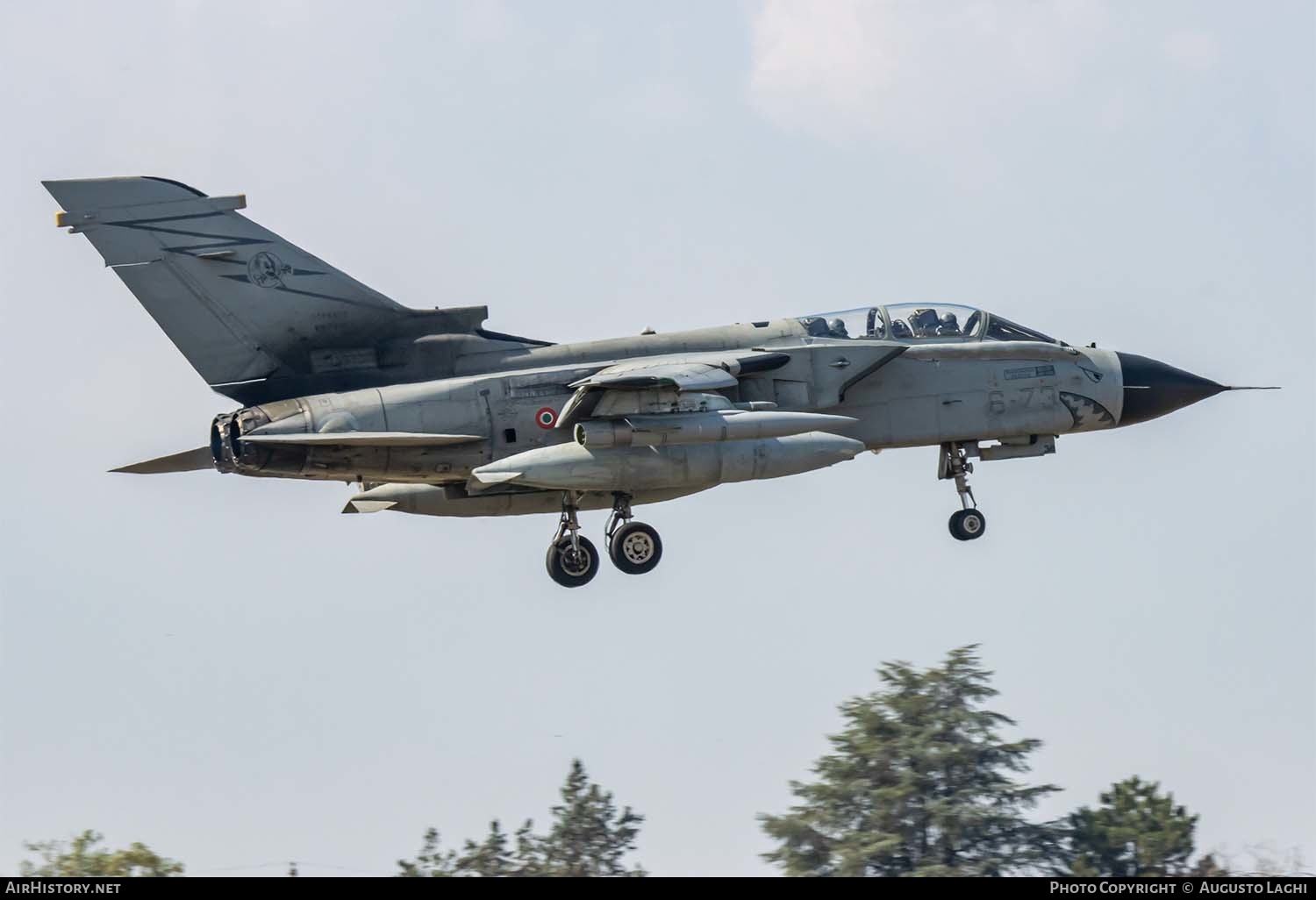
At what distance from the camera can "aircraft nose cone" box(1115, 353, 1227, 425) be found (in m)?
24.8

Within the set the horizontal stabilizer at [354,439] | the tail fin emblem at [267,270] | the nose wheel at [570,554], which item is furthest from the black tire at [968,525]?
the tail fin emblem at [267,270]

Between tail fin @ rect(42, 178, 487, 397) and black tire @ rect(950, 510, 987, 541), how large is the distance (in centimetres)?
660

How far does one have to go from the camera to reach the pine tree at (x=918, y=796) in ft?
92.2

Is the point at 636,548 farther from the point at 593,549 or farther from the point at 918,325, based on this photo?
the point at 918,325

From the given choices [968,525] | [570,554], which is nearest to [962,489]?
[968,525]

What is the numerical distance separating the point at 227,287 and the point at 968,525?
9.05 metres

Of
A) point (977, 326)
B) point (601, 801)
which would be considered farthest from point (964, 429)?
point (601, 801)

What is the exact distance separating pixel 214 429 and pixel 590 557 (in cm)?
433

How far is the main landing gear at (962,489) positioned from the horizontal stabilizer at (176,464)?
851cm

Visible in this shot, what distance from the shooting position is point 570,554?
22.8m

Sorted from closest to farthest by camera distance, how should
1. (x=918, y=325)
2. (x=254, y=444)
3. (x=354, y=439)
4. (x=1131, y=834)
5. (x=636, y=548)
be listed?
(x=354, y=439)
(x=254, y=444)
(x=636, y=548)
(x=918, y=325)
(x=1131, y=834)

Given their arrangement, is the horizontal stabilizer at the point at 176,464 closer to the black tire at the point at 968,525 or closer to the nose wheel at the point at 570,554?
the nose wheel at the point at 570,554

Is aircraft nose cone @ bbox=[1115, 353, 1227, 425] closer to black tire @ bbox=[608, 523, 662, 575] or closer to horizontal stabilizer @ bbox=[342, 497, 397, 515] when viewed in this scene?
black tire @ bbox=[608, 523, 662, 575]
